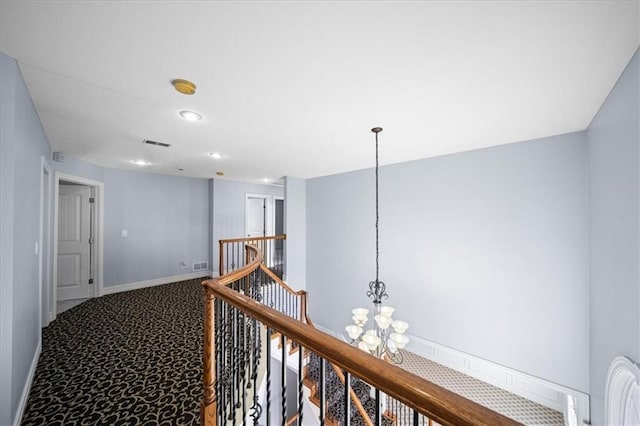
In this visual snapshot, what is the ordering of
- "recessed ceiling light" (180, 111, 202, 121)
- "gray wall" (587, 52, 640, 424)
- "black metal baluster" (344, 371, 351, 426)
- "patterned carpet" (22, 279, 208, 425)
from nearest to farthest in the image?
"black metal baluster" (344, 371, 351, 426), "gray wall" (587, 52, 640, 424), "patterned carpet" (22, 279, 208, 425), "recessed ceiling light" (180, 111, 202, 121)

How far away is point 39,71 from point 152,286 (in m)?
4.73

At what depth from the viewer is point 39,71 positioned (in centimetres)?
176

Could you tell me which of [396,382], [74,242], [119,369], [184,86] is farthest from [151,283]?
[396,382]

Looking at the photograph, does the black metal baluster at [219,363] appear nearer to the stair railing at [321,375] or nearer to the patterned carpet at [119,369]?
the stair railing at [321,375]

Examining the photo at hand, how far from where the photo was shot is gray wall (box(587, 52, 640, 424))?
165 centimetres

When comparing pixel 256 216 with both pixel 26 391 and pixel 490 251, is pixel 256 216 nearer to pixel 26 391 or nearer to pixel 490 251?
pixel 26 391

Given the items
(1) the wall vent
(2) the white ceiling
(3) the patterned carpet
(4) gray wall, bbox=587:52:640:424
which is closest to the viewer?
(2) the white ceiling

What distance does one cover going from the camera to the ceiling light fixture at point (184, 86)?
6.08 feet

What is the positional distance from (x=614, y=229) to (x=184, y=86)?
356 centimetres

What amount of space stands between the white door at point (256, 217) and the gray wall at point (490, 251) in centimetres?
328

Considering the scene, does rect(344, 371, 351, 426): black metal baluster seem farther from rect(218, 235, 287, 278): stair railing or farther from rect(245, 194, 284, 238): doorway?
rect(245, 194, 284, 238): doorway

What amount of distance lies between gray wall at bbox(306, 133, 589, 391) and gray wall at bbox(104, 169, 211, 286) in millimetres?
3830

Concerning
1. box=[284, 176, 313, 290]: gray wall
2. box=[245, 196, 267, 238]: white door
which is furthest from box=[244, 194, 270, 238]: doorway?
box=[284, 176, 313, 290]: gray wall

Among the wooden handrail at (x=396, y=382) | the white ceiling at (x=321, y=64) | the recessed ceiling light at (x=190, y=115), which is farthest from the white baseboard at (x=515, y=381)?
the recessed ceiling light at (x=190, y=115)
